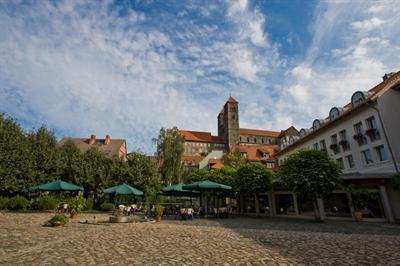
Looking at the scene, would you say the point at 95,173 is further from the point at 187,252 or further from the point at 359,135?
the point at 359,135

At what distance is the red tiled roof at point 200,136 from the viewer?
105825 mm

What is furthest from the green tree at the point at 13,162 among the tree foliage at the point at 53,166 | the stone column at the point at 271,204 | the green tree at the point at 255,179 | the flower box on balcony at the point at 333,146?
the flower box on balcony at the point at 333,146

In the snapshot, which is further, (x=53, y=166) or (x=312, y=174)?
(x=53, y=166)

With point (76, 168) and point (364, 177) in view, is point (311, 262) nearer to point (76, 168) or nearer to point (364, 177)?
point (364, 177)

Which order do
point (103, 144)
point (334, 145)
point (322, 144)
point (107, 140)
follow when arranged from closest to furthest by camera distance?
point (334, 145) → point (322, 144) → point (103, 144) → point (107, 140)

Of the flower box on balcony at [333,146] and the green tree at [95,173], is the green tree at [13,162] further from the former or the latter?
the flower box on balcony at [333,146]

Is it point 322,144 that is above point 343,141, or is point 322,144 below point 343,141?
above

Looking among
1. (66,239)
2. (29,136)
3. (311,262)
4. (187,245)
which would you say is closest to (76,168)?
(29,136)

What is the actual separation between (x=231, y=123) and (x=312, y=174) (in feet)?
→ 261

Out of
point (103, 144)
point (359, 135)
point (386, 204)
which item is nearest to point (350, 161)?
point (359, 135)

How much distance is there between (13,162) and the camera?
2653 cm

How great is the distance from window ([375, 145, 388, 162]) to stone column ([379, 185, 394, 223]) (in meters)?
3.83

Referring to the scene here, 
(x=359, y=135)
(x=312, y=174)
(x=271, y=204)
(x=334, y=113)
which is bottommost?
(x=271, y=204)

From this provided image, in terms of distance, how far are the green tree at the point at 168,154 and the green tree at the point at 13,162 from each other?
23978 mm
